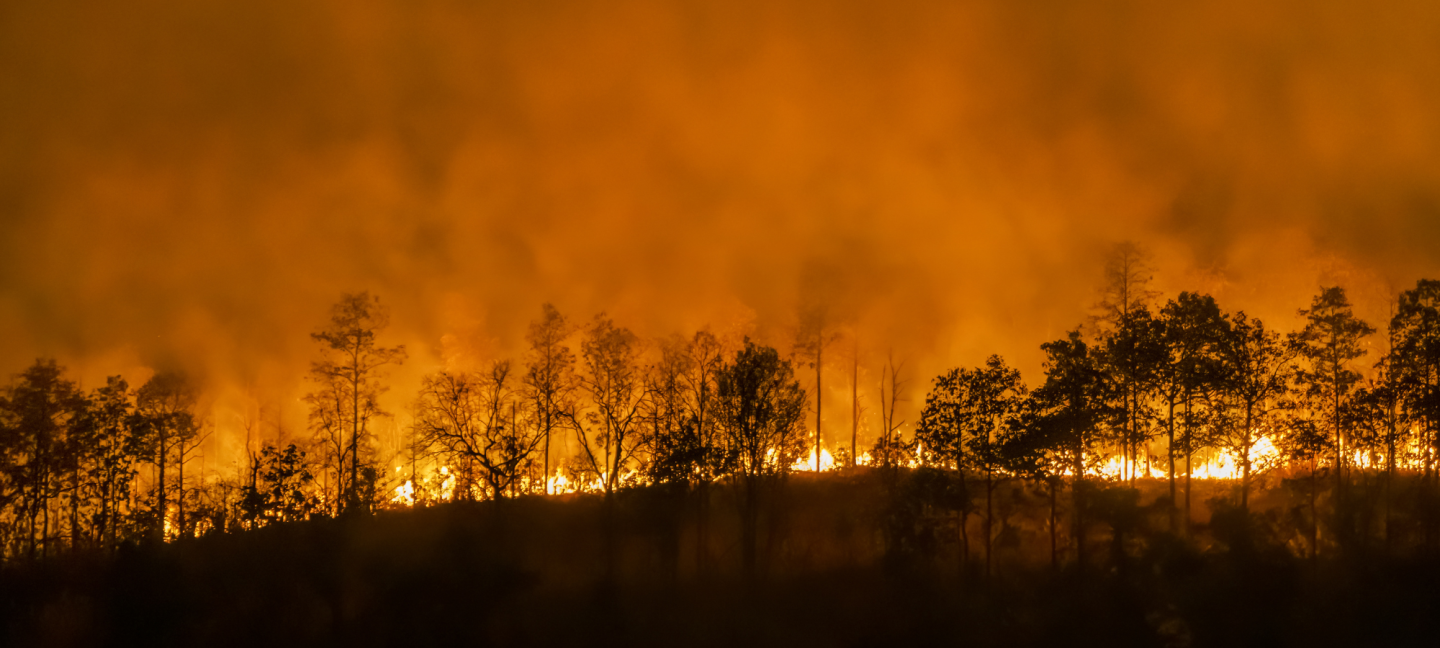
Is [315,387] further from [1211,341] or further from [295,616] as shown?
[1211,341]

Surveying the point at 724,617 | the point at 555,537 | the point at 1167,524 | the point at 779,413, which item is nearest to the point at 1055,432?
the point at 1167,524

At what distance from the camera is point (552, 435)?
75.1 m

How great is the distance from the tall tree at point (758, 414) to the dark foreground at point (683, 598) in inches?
185

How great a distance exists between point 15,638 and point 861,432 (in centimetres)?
6029

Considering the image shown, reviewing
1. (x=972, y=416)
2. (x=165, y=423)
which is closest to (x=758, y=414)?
(x=972, y=416)

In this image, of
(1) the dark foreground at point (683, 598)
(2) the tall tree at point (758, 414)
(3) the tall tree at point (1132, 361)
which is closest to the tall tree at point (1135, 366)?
(3) the tall tree at point (1132, 361)

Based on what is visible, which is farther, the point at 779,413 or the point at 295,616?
the point at 779,413

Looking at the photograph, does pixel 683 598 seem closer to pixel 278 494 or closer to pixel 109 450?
pixel 278 494

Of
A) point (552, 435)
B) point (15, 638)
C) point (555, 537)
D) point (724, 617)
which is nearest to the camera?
point (15, 638)

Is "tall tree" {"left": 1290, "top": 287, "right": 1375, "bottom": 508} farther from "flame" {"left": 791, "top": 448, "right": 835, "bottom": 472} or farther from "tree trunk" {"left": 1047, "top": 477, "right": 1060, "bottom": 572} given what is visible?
"flame" {"left": 791, "top": 448, "right": 835, "bottom": 472}

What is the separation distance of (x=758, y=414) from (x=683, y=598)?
11109 mm

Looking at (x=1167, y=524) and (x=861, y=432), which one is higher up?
(x=861, y=432)

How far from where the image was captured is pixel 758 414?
5734 centimetres

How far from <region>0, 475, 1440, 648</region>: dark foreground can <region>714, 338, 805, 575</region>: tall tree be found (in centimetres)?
470
